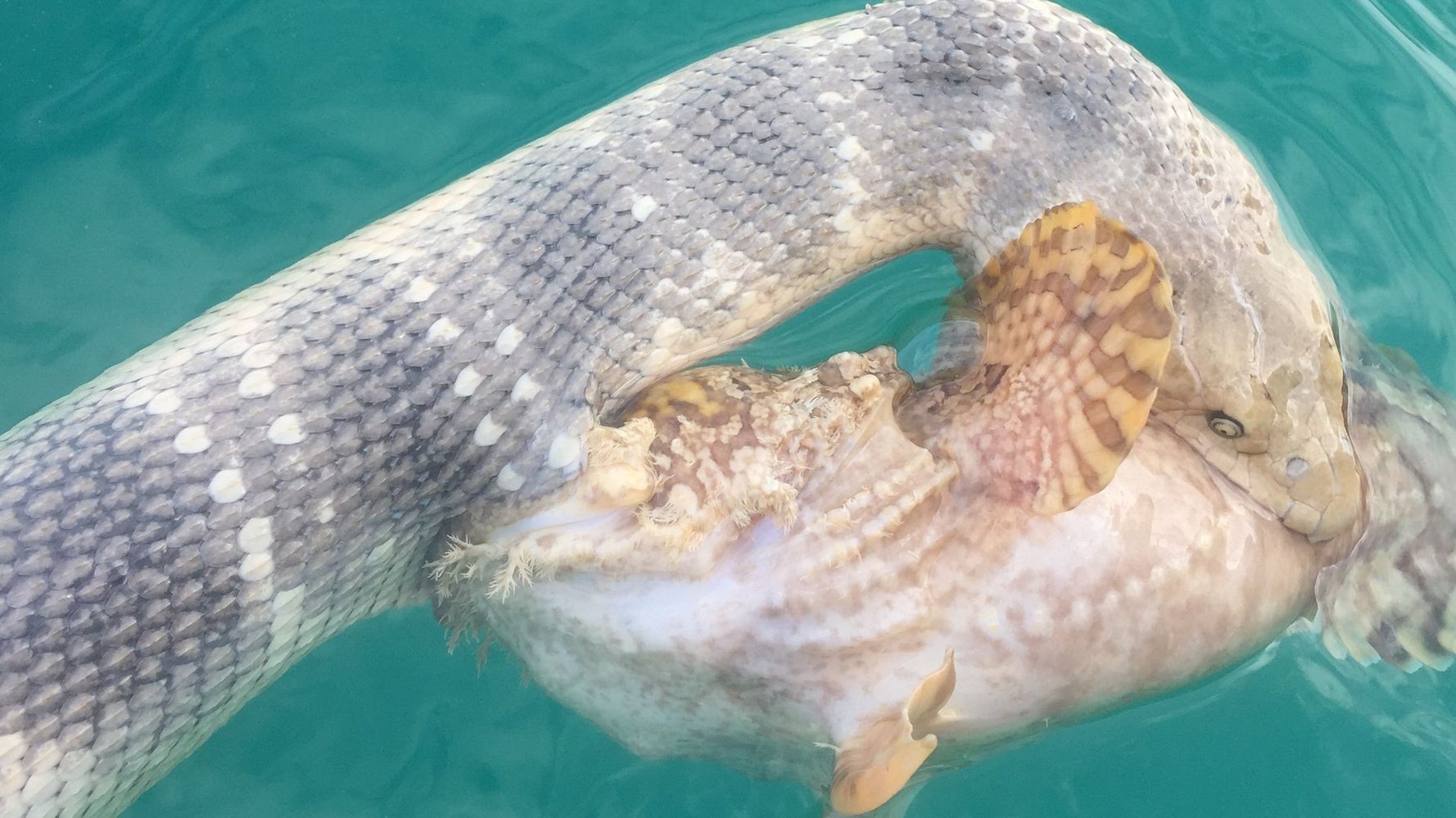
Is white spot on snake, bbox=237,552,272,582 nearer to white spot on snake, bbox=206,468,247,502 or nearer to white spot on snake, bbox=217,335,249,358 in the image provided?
white spot on snake, bbox=206,468,247,502

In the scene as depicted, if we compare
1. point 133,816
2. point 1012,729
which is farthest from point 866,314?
point 133,816

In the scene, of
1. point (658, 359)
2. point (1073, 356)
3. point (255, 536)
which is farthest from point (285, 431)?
point (1073, 356)

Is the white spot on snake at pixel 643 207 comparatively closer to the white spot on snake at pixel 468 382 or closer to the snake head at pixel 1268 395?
the white spot on snake at pixel 468 382

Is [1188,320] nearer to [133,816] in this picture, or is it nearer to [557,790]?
[557,790]

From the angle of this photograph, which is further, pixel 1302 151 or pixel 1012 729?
pixel 1302 151

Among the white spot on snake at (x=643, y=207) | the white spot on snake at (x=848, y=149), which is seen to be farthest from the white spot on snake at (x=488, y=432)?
the white spot on snake at (x=848, y=149)

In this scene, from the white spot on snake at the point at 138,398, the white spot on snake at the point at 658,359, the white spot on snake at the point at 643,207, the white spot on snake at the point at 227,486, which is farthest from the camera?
the white spot on snake at the point at 658,359
